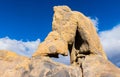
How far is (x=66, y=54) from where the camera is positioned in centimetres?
4400

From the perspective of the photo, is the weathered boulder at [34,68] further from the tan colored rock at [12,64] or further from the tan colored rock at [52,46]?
the tan colored rock at [52,46]

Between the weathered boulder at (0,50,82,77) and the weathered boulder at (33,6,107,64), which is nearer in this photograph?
the weathered boulder at (0,50,82,77)

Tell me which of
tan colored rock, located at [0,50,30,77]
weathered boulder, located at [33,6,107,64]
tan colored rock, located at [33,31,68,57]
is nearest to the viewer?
tan colored rock, located at [0,50,30,77]

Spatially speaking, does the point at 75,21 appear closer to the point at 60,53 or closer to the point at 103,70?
the point at 60,53

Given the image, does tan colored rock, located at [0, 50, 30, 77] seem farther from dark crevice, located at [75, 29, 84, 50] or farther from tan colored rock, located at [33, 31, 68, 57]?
dark crevice, located at [75, 29, 84, 50]

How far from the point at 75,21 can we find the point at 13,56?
10.5 m

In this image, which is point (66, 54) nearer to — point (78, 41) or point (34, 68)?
point (78, 41)

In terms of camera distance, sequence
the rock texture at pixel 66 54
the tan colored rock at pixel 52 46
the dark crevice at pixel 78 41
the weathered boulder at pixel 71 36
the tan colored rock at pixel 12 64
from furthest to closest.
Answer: the dark crevice at pixel 78 41
the weathered boulder at pixel 71 36
the tan colored rock at pixel 52 46
the rock texture at pixel 66 54
the tan colored rock at pixel 12 64

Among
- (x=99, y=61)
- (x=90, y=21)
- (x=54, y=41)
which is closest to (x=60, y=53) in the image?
(x=54, y=41)

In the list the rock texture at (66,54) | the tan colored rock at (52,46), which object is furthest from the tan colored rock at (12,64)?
the tan colored rock at (52,46)

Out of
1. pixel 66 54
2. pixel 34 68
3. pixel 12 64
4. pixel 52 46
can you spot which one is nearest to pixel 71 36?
pixel 66 54

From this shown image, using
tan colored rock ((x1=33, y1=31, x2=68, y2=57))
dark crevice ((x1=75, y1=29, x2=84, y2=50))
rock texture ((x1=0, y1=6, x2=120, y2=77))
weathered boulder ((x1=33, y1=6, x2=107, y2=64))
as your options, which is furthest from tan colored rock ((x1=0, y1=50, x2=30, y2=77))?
dark crevice ((x1=75, y1=29, x2=84, y2=50))

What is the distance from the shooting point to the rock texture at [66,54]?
39.8 meters

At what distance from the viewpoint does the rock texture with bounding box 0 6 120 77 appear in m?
39.8
